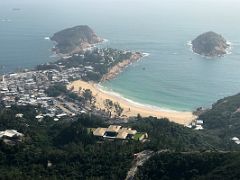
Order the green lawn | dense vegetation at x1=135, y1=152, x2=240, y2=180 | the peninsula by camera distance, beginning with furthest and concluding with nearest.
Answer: the peninsula → the green lawn → dense vegetation at x1=135, y1=152, x2=240, y2=180

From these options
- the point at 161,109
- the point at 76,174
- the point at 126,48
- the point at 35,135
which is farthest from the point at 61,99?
the point at 126,48

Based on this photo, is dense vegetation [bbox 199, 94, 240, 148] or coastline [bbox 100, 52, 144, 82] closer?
dense vegetation [bbox 199, 94, 240, 148]

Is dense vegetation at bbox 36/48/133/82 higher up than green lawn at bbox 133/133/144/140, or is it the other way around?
green lawn at bbox 133/133/144/140

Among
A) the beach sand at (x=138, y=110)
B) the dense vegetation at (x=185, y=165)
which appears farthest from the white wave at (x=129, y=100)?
the dense vegetation at (x=185, y=165)

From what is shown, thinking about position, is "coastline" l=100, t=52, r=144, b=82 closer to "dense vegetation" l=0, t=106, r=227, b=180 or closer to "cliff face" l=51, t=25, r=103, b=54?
"cliff face" l=51, t=25, r=103, b=54

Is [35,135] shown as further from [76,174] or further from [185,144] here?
[185,144]

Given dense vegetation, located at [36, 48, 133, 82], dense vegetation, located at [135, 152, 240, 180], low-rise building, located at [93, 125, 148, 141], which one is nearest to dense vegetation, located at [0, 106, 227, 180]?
low-rise building, located at [93, 125, 148, 141]

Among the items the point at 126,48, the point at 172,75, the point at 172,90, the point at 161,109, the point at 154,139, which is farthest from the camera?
the point at 126,48
